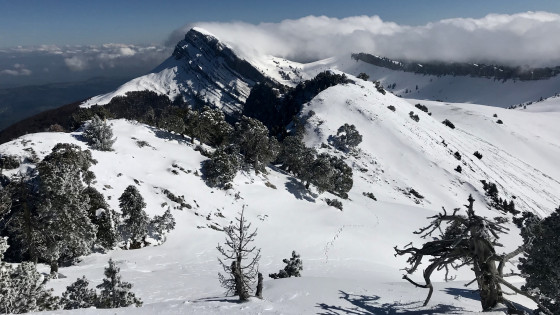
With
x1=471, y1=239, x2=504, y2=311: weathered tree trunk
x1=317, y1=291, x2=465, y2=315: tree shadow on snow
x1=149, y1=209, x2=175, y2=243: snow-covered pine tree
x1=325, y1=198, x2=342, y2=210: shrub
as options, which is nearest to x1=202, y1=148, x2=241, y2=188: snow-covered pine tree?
x1=149, y1=209, x2=175, y2=243: snow-covered pine tree

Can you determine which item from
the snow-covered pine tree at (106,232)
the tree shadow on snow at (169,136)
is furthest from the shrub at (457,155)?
the snow-covered pine tree at (106,232)

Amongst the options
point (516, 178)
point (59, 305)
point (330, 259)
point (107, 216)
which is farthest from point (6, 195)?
point (516, 178)

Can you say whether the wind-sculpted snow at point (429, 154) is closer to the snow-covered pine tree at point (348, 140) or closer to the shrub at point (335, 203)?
the snow-covered pine tree at point (348, 140)

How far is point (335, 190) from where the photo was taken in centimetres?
7319

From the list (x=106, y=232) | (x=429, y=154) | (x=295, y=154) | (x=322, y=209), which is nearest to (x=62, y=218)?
(x=106, y=232)

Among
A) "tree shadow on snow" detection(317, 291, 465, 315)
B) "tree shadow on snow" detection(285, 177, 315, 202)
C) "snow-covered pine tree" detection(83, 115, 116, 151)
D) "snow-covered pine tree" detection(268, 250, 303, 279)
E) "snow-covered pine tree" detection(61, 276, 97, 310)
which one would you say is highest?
"snow-covered pine tree" detection(83, 115, 116, 151)

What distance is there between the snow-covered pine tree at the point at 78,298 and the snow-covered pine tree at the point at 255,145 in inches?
1890

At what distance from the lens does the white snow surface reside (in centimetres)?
1669

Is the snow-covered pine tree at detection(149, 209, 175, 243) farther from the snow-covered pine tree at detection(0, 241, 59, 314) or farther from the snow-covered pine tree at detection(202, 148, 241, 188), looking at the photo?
the snow-covered pine tree at detection(0, 241, 59, 314)

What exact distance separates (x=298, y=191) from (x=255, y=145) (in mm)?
12561

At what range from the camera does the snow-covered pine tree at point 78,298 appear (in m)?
20.2

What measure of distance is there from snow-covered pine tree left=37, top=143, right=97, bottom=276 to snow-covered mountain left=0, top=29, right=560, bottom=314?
2.16 metres

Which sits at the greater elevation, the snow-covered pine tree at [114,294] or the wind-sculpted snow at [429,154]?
the wind-sculpted snow at [429,154]

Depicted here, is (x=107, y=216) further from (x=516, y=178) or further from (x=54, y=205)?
(x=516, y=178)
